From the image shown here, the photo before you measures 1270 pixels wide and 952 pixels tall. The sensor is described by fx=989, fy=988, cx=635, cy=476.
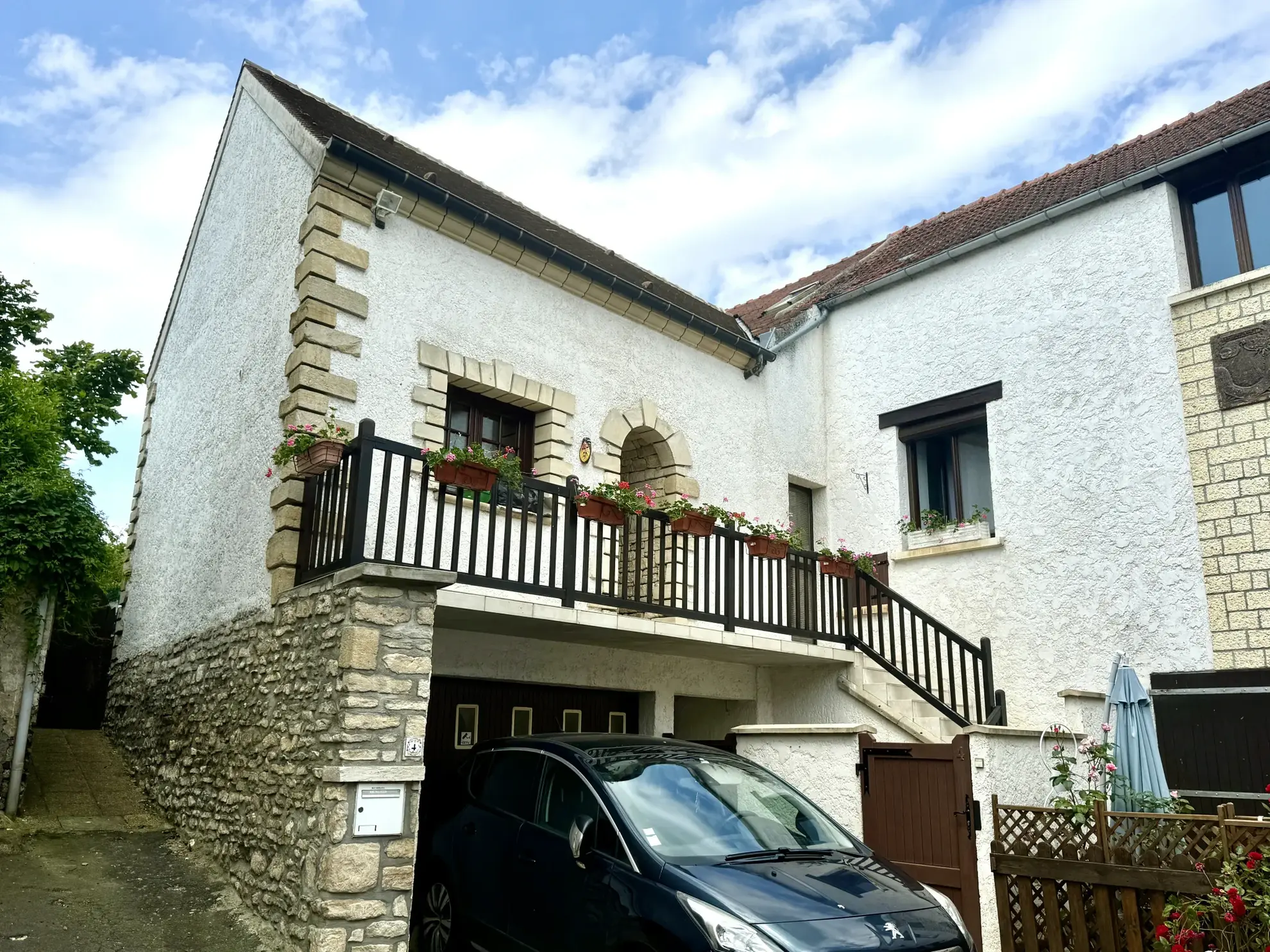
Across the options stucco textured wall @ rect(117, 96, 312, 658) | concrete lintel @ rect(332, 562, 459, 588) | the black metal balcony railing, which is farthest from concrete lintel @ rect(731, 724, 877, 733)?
stucco textured wall @ rect(117, 96, 312, 658)

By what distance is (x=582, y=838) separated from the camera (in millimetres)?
5043

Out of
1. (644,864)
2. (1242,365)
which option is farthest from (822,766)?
(1242,365)

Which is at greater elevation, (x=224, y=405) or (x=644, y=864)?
Result: (x=224, y=405)

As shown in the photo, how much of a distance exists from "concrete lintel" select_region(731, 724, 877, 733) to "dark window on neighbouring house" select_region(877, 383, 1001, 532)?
4.14 metres

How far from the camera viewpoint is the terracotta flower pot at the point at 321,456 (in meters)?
7.20

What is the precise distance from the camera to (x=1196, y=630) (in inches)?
347

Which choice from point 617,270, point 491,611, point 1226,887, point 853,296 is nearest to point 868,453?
point 853,296

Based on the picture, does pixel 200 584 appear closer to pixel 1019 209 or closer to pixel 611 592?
pixel 611 592

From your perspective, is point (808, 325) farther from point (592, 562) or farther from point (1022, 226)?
point (592, 562)

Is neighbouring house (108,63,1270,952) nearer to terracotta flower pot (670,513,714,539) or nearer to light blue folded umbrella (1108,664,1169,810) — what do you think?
terracotta flower pot (670,513,714,539)

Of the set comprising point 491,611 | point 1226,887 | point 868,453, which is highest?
point 868,453

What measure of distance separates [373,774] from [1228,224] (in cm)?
908

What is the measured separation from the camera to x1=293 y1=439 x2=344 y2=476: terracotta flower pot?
23.6ft

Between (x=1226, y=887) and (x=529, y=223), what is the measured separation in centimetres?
994
